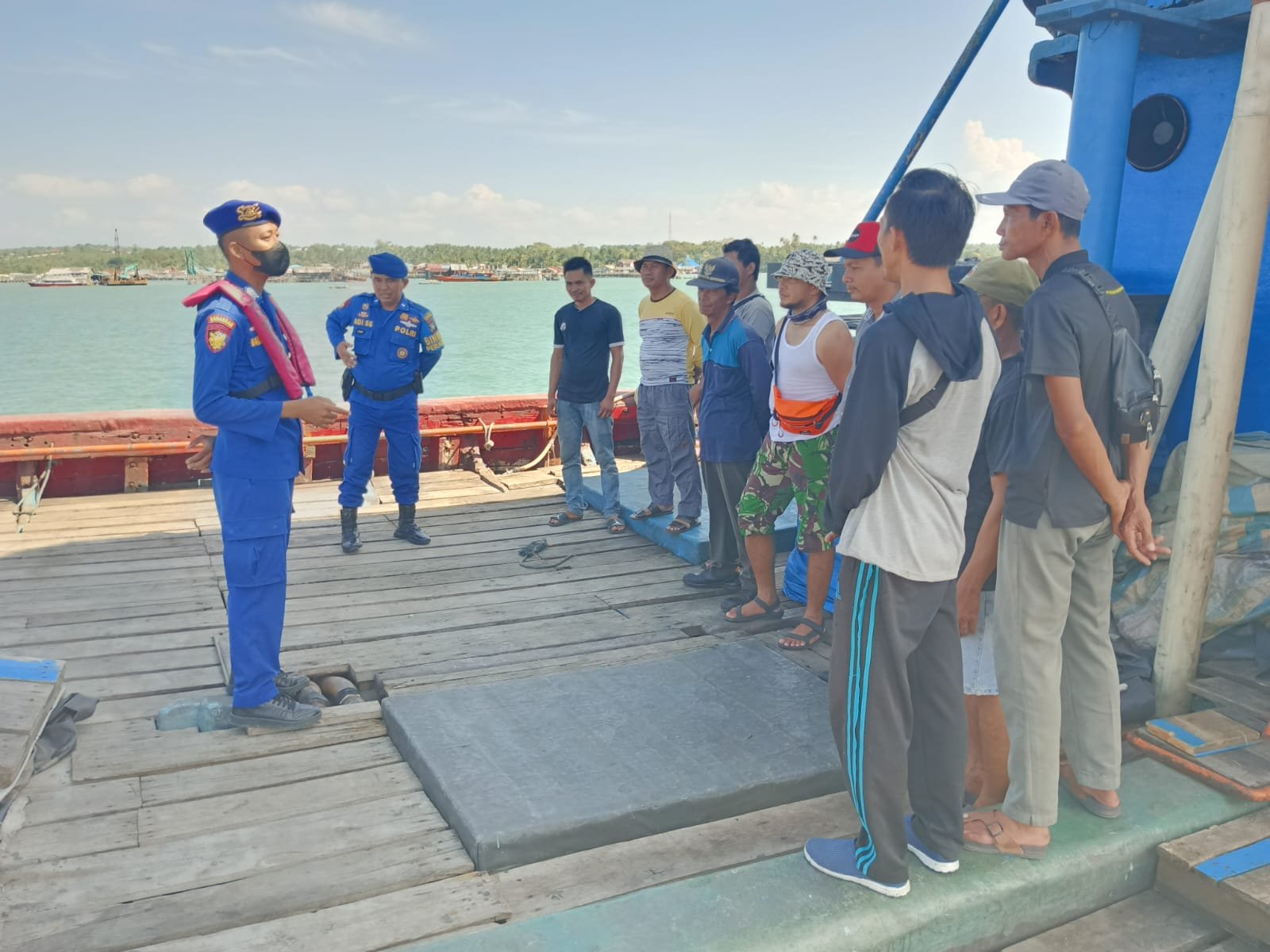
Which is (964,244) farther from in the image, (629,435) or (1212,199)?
(629,435)

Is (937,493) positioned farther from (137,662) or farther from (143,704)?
(137,662)

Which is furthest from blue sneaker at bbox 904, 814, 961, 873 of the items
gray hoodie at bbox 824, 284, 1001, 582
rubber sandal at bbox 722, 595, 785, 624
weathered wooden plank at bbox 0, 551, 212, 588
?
weathered wooden plank at bbox 0, 551, 212, 588

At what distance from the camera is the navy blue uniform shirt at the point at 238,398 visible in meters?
3.23

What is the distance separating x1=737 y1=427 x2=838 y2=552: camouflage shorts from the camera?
4.14 m


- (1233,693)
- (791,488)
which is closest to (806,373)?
(791,488)

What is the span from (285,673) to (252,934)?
4.94 feet

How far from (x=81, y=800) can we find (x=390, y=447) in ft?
10.7

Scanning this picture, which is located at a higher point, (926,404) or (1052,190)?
(1052,190)

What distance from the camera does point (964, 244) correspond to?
2.23 m

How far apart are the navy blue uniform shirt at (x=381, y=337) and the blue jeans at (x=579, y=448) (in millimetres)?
1022

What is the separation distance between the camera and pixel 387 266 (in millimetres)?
5727

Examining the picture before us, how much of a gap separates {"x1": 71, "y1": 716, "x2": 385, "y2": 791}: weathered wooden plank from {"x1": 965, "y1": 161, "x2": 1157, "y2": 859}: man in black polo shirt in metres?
2.08

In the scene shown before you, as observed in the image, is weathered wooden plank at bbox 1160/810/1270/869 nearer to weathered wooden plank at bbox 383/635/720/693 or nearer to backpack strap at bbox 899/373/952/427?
backpack strap at bbox 899/373/952/427

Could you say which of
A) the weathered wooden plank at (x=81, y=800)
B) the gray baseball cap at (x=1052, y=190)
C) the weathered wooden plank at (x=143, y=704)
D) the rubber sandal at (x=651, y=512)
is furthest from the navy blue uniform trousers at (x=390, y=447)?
the gray baseball cap at (x=1052, y=190)
